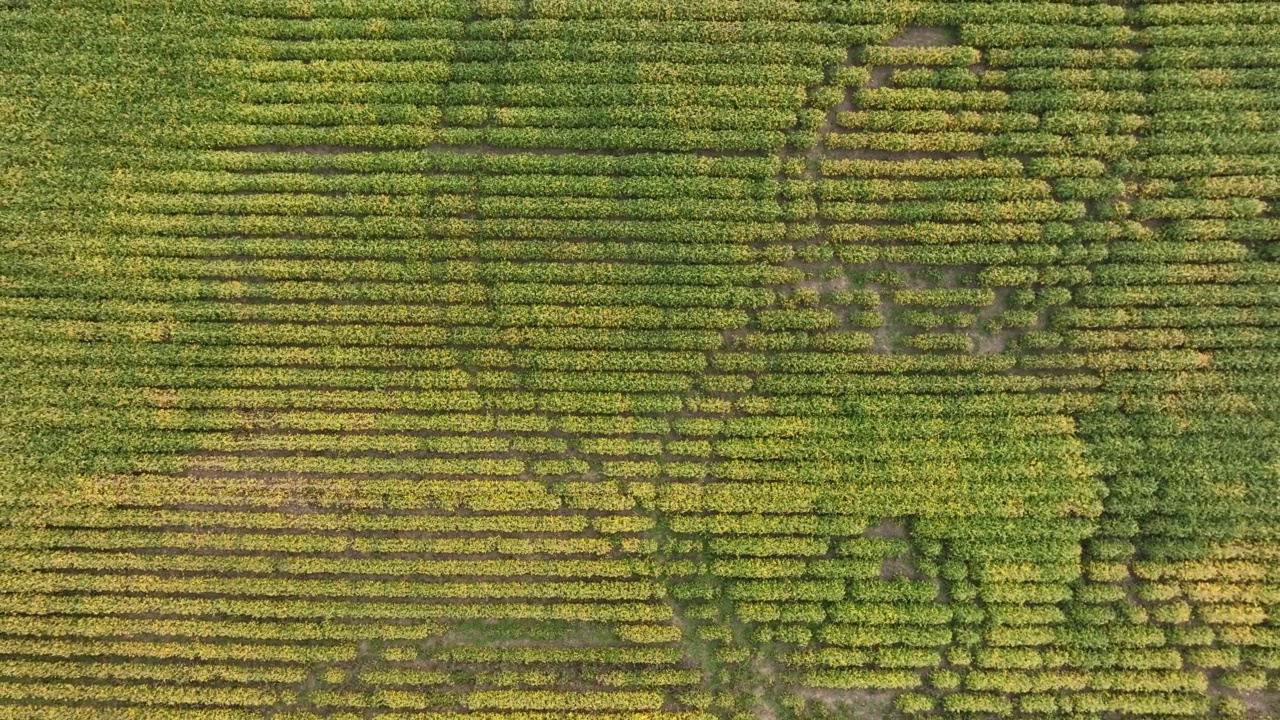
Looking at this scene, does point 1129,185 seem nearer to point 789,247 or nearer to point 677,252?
point 789,247

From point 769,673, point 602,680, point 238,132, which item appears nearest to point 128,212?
point 238,132

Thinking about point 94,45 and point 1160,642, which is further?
point 94,45

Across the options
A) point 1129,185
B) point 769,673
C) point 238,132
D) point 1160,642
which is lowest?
point 1160,642

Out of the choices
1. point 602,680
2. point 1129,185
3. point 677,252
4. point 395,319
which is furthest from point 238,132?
point 1129,185

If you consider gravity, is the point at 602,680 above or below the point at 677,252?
below

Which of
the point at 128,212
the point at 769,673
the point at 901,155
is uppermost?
the point at 128,212

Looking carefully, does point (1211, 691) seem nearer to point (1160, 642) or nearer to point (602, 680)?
point (1160, 642)
